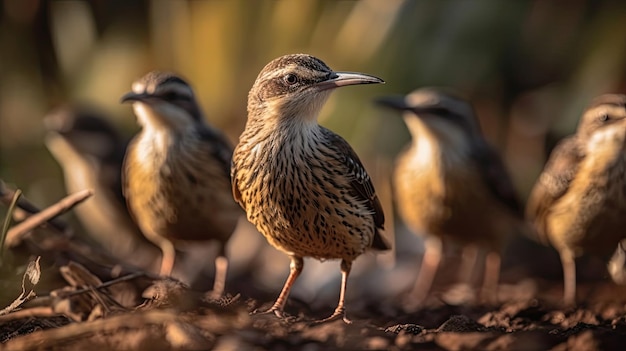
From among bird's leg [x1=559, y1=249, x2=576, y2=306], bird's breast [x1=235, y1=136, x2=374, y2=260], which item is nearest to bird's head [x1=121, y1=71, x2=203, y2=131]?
bird's breast [x1=235, y1=136, x2=374, y2=260]

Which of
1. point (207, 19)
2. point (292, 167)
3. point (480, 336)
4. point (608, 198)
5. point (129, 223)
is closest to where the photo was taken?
point (480, 336)

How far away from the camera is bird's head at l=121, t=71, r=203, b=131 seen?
23.8 feet

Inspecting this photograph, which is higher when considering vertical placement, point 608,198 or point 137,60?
point 137,60

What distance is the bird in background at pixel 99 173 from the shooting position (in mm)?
9625

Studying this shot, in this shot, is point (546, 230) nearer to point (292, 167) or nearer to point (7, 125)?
point (292, 167)

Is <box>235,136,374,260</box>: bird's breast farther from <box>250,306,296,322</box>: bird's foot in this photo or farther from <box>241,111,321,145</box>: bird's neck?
<box>250,306,296,322</box>: bird's foot

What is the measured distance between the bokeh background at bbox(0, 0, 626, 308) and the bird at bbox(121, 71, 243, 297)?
195cm

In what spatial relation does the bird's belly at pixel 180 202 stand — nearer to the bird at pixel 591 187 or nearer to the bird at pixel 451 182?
the bird at pixel 451 182

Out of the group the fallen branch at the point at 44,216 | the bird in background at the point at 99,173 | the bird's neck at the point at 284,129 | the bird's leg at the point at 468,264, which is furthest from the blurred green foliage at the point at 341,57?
the fallen branch at the point at 44,216

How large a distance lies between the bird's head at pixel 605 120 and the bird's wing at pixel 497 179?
1.48 meters

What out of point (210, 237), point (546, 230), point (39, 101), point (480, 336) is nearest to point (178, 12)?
point (39, 101)

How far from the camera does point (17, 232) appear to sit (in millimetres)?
5742

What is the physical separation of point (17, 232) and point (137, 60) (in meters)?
5.57

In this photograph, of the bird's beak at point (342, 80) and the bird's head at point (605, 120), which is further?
the bird's head at point (605, 120)
